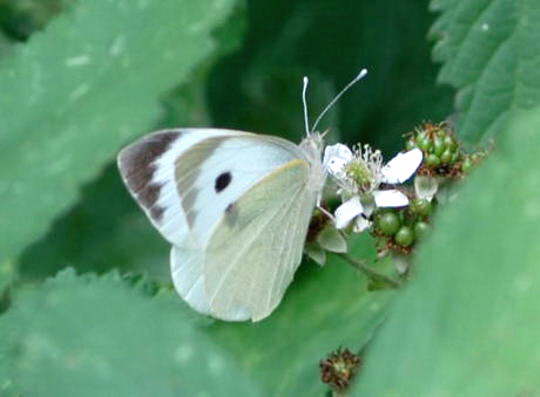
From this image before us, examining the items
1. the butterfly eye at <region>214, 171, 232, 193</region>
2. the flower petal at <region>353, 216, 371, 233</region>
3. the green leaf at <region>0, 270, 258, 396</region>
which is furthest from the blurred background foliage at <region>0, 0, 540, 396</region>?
the butterfly eye at <region>214, 171, 232, 193</region>

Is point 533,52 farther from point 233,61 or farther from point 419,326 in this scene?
point 419,326

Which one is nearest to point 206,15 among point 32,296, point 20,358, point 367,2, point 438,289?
point 32,296

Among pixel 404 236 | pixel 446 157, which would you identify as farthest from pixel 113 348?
pixel 446 157

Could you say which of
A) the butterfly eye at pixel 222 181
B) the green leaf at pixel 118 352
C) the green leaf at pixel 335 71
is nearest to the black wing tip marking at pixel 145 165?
the butterfly eye at pixel 222 181

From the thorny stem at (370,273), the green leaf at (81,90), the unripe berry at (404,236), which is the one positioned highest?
the green leaf at (81,90)

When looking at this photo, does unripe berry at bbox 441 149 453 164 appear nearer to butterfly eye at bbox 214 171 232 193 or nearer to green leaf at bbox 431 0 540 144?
green leaf at bbox 431 0 540 144

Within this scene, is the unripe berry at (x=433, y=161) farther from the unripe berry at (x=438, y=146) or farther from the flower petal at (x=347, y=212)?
the flower petal at (x=347, y=212)

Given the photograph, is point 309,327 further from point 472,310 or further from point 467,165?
point 472,310
